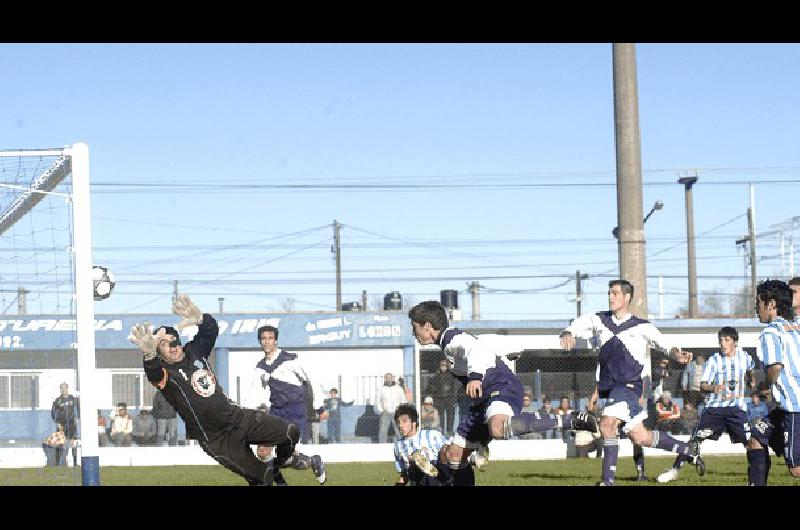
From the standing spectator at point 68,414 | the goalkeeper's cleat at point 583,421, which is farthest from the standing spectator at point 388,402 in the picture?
the goalkeeper's cleat at point 583,421

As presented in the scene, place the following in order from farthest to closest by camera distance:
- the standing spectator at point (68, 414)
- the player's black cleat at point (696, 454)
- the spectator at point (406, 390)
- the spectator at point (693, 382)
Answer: the spectator at point (406, 390), the spectator at point (693, 382), the standing spectator at point (68, 414), the player's black cleat at point (696, 454)

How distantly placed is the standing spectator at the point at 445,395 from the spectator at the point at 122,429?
6428mm

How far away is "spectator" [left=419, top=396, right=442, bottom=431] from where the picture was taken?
2638 cm

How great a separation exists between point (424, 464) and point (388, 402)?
641 inches

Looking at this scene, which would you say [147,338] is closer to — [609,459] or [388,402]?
[609,459]

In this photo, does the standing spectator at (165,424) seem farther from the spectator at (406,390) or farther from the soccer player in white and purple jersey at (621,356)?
the soccer player in white and purple jersey at (621,356)

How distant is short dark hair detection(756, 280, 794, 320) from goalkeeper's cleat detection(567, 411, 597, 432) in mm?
2118

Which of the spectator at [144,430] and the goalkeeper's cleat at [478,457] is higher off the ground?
the goalkeeper's cleat at [478,457]

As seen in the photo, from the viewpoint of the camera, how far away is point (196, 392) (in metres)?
11.8

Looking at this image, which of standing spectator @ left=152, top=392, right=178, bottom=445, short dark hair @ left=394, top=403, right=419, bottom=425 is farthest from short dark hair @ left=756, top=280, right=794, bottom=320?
standing spectator @ left=152, top=392, right=178, bottom=445

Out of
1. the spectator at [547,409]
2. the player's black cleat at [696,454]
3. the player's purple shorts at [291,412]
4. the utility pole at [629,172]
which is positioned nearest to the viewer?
the player's black cleat at [696,454]

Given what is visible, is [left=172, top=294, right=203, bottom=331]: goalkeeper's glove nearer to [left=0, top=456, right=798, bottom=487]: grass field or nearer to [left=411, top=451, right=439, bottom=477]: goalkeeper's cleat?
[left=0, top=456, right=798, bottom=487]: grass field

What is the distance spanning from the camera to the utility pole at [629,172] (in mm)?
19484

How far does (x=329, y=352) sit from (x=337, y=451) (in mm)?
9963
